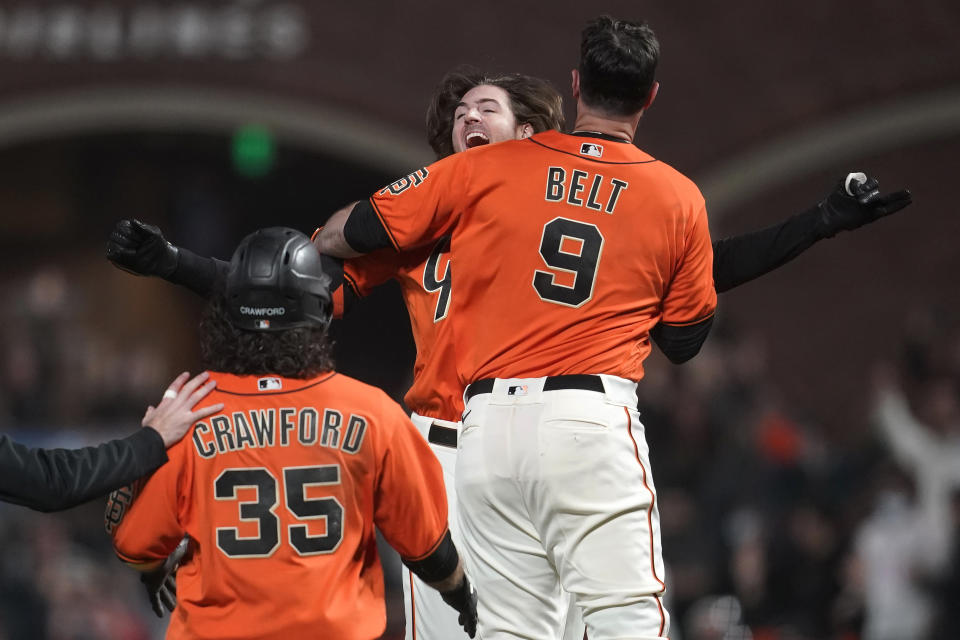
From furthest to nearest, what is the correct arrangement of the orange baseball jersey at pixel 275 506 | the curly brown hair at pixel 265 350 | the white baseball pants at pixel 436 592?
the white baseball pants at pixel 436 592
the curly brown hair at pixel 265 350
the orange baseball jersey at pixel 275 506

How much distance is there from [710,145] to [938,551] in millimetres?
4319

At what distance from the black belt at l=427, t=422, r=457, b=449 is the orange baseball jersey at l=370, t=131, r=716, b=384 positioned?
42 cm

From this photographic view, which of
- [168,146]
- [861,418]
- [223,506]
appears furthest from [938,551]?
[168,146]

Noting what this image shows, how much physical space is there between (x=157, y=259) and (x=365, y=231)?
0.63 m

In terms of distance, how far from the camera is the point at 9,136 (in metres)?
11.5

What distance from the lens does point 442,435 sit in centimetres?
416

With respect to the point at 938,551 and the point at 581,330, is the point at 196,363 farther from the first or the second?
the point at 581,330

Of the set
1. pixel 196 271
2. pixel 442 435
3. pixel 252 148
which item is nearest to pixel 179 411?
pixel 196 271

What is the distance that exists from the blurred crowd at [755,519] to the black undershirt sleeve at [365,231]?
3254mm

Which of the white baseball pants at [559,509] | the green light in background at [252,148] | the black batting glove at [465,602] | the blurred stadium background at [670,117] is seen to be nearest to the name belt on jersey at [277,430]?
the white baseball pants at [559,509]

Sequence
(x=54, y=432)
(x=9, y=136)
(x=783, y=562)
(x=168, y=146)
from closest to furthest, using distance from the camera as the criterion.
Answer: (x=783, y=562) < (x=54, y=432) < (x=9, y=136) < (x=168, y=146)

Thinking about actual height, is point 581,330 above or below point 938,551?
above

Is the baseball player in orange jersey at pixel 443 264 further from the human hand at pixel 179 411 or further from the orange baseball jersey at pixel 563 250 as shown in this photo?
the human hand at pixel 179 411

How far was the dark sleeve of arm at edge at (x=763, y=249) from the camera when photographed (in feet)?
13.0
